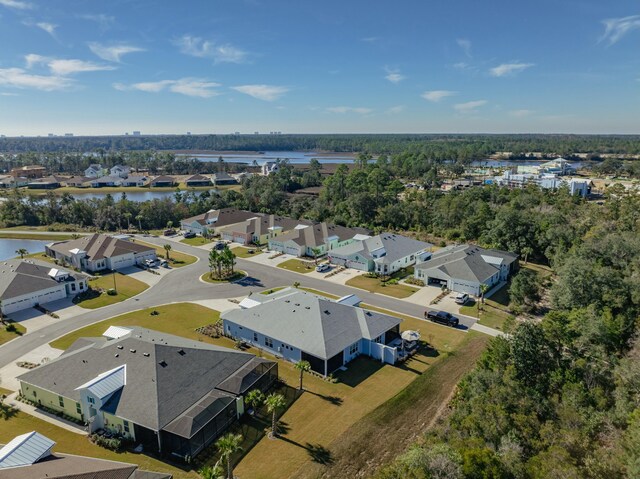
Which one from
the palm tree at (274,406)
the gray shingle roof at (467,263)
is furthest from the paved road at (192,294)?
the palm tree at (274,406)

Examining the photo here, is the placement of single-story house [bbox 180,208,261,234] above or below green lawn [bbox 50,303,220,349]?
above

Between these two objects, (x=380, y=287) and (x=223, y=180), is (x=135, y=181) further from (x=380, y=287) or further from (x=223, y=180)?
(x=380, y=287)

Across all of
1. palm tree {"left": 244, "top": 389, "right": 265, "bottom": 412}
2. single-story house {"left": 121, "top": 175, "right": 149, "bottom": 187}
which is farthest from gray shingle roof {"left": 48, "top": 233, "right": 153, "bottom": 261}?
single-story house {"left": 121, "top": 175, "right": 149, "bottom": 187}

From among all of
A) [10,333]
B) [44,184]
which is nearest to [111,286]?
[10,333]

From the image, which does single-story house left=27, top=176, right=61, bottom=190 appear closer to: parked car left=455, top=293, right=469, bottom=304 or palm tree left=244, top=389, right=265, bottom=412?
parked car left=455, top=293, right=469, bottom=304

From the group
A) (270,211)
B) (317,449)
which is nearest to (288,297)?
(317,449)

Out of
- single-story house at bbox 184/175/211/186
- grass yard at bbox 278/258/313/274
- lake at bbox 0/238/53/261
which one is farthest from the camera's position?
single-story house at bbox 184/175/211/186
